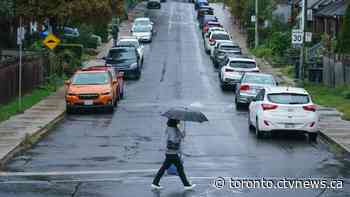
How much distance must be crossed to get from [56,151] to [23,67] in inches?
650

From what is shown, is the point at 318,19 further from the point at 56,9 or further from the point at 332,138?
the point at 332,138

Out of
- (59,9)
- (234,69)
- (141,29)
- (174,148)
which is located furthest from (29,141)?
(141,29)

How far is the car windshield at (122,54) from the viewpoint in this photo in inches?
2021

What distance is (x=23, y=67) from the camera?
132 ft

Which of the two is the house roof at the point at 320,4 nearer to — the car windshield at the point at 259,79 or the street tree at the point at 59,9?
the street tree at the point at 59,9

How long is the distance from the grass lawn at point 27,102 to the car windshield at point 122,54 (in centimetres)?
753

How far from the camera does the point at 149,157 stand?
2297cm

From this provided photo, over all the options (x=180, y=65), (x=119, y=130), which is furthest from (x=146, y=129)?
(x=180, y=65)

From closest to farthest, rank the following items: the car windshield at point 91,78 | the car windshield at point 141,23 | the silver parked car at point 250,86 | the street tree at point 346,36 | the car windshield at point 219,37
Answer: the silver parked car at point 250,86, the car windshield at point 91,78, the street tree at point 346,36, the car windshield at point 219,37, the car windshield at point 141,23

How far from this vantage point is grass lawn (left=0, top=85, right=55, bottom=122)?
32.4 m

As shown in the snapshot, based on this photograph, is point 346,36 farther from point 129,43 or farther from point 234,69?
point 129,43

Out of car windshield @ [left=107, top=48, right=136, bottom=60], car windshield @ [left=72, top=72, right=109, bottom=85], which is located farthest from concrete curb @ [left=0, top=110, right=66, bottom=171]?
car windshield @ [left=107, top=48, right=136, bottom=60]

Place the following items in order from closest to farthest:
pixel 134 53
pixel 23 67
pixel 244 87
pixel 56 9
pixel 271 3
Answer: pixel 244 87 < pixel 23 67 < pixel 56 9 < pixel 134 53 < pixel 271 3

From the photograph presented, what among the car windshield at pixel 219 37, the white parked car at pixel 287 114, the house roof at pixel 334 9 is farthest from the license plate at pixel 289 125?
the car windshield at pixel 219 37
